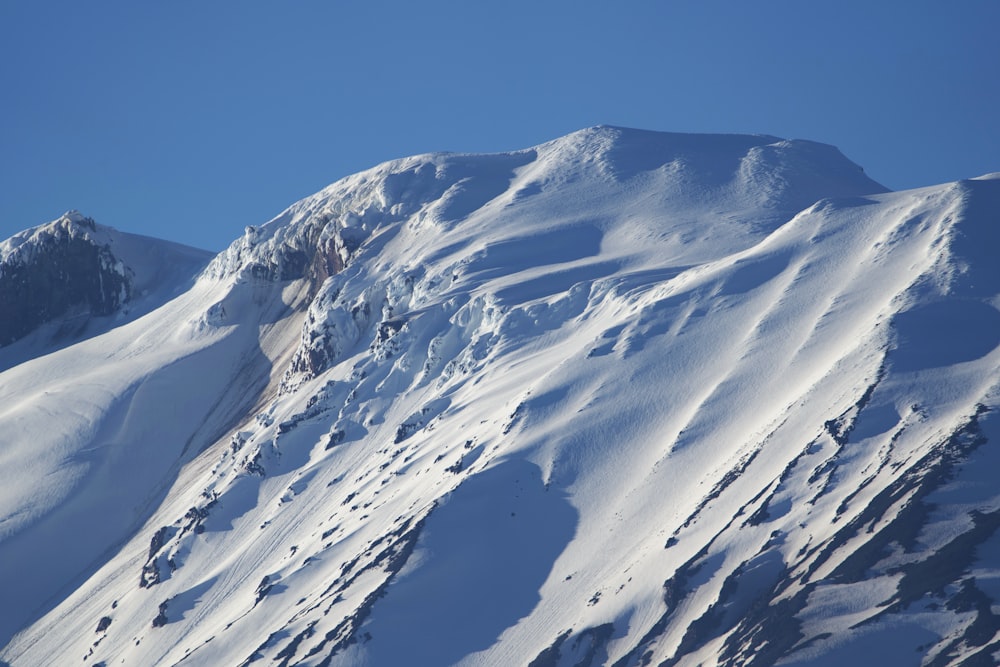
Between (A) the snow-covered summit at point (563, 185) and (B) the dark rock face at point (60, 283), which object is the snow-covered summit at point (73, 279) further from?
(A) the snow-covered summit at point (563, 185)

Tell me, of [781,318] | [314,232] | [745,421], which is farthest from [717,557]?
[314,232]

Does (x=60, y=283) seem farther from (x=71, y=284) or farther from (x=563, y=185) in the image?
(x=563, y=185)

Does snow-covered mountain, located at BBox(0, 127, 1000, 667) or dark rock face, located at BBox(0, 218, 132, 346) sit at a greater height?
dark rock face, located at BBox(0, 218, 132, 346)

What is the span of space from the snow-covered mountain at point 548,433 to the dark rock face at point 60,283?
11.3 m

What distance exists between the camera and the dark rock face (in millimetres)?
125125

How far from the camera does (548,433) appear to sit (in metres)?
68.1

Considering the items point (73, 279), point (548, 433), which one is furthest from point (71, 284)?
point (548, 433)

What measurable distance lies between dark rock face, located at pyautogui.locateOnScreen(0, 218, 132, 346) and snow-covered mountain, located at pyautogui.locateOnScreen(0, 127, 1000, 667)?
11270 mm

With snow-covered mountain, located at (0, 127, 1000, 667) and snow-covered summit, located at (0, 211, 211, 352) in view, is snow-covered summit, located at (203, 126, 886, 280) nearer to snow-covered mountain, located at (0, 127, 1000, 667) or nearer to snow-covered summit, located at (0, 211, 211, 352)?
snow-covered mountain, located at (0, 127, 1000, 667)

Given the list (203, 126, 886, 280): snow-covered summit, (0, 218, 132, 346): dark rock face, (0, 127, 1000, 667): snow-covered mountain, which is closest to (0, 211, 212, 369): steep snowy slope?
(0, 218, 132, 346): dark rock face

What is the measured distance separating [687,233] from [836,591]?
44.1m

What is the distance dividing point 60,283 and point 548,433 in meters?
72.7

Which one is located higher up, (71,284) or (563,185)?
(71,284)

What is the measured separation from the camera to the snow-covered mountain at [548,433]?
5366cm
